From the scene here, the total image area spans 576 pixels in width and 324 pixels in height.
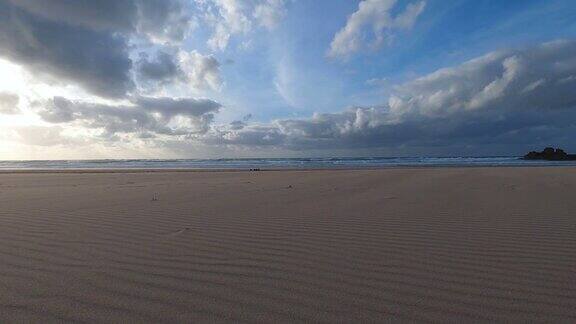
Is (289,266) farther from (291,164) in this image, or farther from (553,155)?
(553,155)

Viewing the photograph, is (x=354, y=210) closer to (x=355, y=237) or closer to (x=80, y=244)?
(x=355, y=237)

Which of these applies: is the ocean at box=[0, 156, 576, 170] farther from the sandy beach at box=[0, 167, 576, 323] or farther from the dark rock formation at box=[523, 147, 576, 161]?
the sandy beach at box=[0, 167, 576, 323]

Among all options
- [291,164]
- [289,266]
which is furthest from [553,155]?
[289,266]

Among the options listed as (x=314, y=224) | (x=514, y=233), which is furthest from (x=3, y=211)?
(x=514, y=233)

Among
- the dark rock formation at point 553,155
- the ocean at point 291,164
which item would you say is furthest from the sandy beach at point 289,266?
the dark rock formation at point 553,155

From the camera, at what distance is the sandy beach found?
2.61 meters

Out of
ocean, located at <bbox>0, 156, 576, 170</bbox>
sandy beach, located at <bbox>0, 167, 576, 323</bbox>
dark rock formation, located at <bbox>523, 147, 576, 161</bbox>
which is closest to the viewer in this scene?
sandy beach, located at <bbox>0, 167, 576, 323</bbox>

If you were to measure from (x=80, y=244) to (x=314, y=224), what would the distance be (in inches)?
129

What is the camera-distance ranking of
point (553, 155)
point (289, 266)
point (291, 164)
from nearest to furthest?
point (289, 266) < point (291, 164) < point (553, 155)

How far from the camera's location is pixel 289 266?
358 centimetres

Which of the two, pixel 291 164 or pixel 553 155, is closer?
pixel 291 164

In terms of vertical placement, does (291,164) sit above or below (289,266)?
above

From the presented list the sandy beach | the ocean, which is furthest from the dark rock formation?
the sandy beach

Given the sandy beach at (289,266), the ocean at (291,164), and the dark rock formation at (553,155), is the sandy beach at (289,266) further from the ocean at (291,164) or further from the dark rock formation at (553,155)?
the dark rock formation at (553,155)
